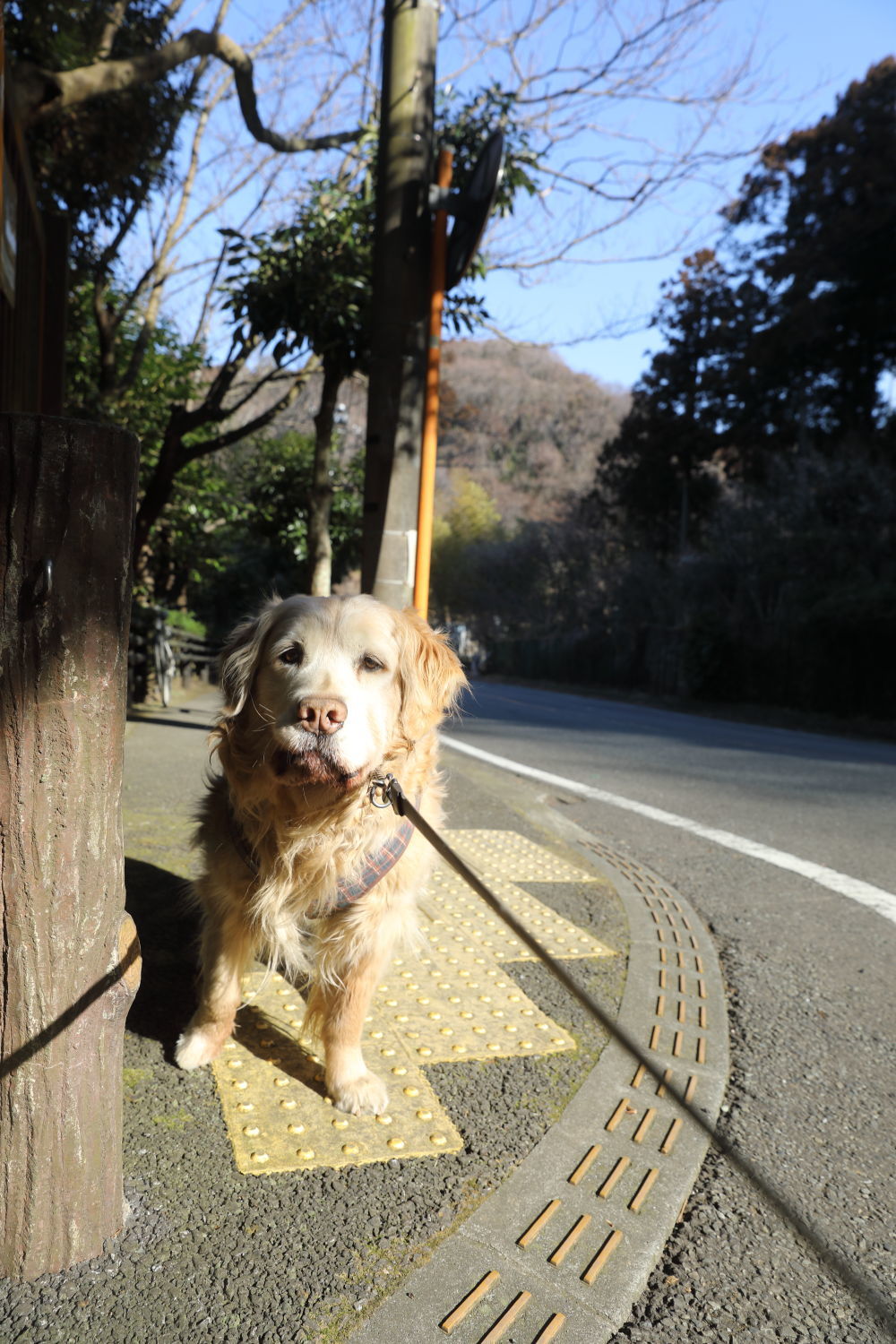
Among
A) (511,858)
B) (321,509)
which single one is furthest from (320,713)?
(321,509)

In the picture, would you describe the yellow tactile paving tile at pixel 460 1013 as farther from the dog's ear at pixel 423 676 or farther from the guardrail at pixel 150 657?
the guardrail at pixel 150 657

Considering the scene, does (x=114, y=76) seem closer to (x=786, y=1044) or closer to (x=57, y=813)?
(x=57, y=813)

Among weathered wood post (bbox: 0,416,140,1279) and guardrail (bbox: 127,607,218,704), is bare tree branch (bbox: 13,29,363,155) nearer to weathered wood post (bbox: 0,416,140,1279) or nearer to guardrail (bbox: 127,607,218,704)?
weathered wood post (bbox: 0,416,140,1279)

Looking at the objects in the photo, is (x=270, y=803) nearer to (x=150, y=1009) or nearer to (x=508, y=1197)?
(x=150, y=1009)

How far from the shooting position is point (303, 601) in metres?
2.55

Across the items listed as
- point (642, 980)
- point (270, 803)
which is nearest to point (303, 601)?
point (270, 803)

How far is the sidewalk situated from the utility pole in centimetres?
219

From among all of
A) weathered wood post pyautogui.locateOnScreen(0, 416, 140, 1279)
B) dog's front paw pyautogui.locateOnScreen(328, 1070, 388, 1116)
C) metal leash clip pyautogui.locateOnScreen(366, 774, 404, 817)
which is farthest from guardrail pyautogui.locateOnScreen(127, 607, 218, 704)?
weathered wood post pyautogui.locateOnScreen(0, 416, 140, 1279)

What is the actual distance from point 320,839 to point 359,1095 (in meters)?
0.65

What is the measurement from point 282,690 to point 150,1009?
1.13 metres

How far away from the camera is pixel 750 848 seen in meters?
5.35

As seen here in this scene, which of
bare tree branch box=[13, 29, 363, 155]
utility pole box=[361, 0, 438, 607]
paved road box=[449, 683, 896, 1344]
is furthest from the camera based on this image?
bare tree branch box=[13, 29, 363, 155]

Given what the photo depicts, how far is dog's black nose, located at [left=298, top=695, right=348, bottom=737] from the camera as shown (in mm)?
2166

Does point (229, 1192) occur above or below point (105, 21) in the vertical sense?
below
